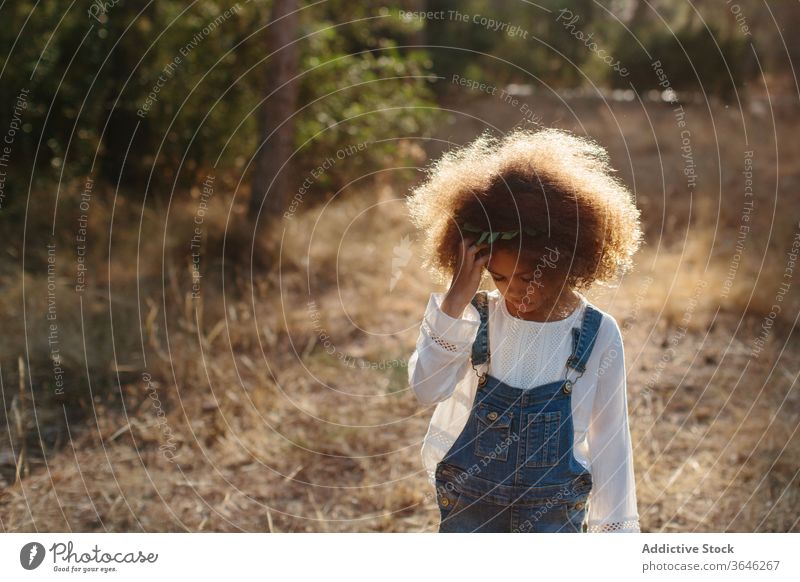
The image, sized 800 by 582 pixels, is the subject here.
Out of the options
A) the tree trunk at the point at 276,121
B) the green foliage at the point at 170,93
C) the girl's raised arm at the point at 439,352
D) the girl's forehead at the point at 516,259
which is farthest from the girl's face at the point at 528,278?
the green foliage at the point at 170,93

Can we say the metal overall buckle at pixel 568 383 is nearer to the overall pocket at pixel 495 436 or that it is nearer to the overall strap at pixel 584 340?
the overall strap at pixel 584 340

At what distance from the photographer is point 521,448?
2.06 m

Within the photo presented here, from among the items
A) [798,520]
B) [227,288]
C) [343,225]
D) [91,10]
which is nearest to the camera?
[798,520]

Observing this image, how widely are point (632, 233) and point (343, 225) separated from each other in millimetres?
4429

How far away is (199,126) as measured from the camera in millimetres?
6750

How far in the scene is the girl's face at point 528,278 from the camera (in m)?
1.94

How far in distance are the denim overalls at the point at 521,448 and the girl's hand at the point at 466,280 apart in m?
0.17

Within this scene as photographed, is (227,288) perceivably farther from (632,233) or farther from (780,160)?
(780,160)

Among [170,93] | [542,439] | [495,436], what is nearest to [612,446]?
[542,439]

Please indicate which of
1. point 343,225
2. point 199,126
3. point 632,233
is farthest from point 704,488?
point 199,126

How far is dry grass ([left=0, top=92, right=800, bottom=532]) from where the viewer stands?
10.3 ft

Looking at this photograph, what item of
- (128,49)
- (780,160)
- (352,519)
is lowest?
(352,519)

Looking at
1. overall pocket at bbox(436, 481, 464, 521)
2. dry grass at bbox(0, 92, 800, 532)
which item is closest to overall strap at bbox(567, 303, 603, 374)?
overall pocket at bbox(436, 481, 464, 521)

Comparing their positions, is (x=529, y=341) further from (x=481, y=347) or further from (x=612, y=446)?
(x=612, y=446)
